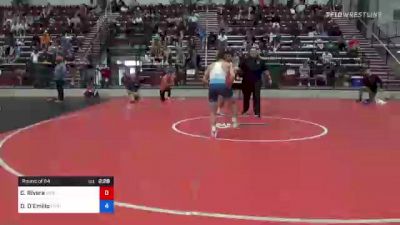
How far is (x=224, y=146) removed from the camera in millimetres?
10438

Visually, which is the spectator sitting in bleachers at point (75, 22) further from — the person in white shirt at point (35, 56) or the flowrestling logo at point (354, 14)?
the flowrestling logo at point (354, 14)

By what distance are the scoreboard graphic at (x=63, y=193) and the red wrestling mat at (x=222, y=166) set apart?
5.35 feet

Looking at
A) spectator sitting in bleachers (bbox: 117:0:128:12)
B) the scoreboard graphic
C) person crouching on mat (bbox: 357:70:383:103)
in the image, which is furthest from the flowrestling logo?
the scoreboard graphic

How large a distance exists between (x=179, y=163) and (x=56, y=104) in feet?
38.0

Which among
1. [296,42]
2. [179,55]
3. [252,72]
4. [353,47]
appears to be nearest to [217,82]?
[252,72]

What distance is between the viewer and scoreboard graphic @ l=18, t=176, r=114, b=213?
3.58 m

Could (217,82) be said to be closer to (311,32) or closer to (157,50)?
(157,50)

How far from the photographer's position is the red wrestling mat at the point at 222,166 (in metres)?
6.20

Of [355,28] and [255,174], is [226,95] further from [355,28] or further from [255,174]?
[355,28]

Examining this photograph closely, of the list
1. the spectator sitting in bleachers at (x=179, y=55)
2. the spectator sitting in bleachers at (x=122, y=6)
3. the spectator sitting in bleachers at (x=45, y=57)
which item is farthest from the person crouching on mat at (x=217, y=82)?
the spectator sitting in bleachers at (x=122, y=6)

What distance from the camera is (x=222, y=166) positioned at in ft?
28.2

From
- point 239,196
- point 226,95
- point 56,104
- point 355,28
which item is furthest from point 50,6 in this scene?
point 239,196

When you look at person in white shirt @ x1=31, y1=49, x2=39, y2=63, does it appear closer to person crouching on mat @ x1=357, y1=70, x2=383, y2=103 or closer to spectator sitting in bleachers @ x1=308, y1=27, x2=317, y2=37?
spectator sitting in bleachers @ x1=308, y1=27, x2=317, y2=37

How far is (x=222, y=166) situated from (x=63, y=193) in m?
5.15
